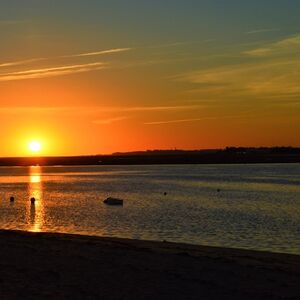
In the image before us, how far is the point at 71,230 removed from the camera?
35.3 metres

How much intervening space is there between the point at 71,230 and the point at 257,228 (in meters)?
11.9

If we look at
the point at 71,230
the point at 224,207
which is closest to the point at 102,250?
the point at 71,230

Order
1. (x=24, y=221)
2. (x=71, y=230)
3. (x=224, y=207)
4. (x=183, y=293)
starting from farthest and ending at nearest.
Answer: (x=224, y=207) → (x=24, y=221) → (x=71, y=230) → (x=183, y=293)

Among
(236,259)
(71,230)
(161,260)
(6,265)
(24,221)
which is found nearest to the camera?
(6,265)

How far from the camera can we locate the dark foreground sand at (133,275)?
493 inches

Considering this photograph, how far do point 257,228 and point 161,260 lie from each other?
63.3 feet

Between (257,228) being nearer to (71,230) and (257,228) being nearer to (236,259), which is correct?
(71,230)

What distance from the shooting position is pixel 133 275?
1453 cm

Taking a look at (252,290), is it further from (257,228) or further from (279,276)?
(257,228)

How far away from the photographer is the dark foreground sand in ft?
41.1

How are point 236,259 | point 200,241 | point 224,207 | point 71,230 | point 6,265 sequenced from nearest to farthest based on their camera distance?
1. point 6,265
2. point 236,259
3. point 200,241
4. point 71,230
5. point 224,207

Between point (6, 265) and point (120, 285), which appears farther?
point (6, 265)

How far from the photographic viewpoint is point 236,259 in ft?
62.0

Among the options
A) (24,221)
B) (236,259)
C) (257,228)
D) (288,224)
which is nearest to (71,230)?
(24,221)
